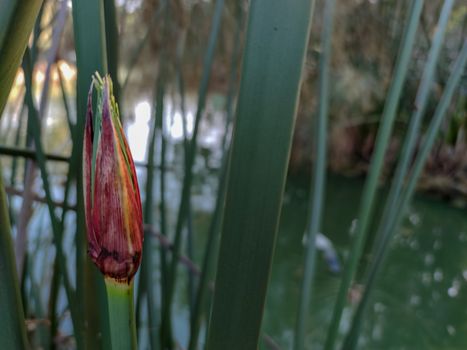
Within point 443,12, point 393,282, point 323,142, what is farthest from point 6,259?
point 393,282

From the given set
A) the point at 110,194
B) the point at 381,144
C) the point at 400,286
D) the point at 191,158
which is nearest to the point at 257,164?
the point at 110,194

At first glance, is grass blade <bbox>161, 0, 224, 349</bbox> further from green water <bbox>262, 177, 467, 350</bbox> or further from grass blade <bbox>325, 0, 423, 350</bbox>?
green water <bbox>262, 177, 467, 350</bbox>

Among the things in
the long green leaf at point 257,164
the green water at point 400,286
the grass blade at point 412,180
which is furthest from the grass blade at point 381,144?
the green water at point 400,286

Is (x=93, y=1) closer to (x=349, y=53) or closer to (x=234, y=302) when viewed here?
(x=234, y=302)

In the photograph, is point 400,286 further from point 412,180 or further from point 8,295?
point 8,295

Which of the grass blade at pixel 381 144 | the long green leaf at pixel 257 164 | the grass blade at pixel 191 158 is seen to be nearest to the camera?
the long green leaf at pixel 257 164

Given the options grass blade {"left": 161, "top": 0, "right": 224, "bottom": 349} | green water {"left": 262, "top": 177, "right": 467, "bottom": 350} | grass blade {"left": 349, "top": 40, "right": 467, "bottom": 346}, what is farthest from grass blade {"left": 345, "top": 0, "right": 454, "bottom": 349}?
green water {"left": 262, "top": 177, "right": 467, "bottom": 350}

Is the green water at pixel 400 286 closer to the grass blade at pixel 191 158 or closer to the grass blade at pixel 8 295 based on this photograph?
the grass blade at pixel 191 158
